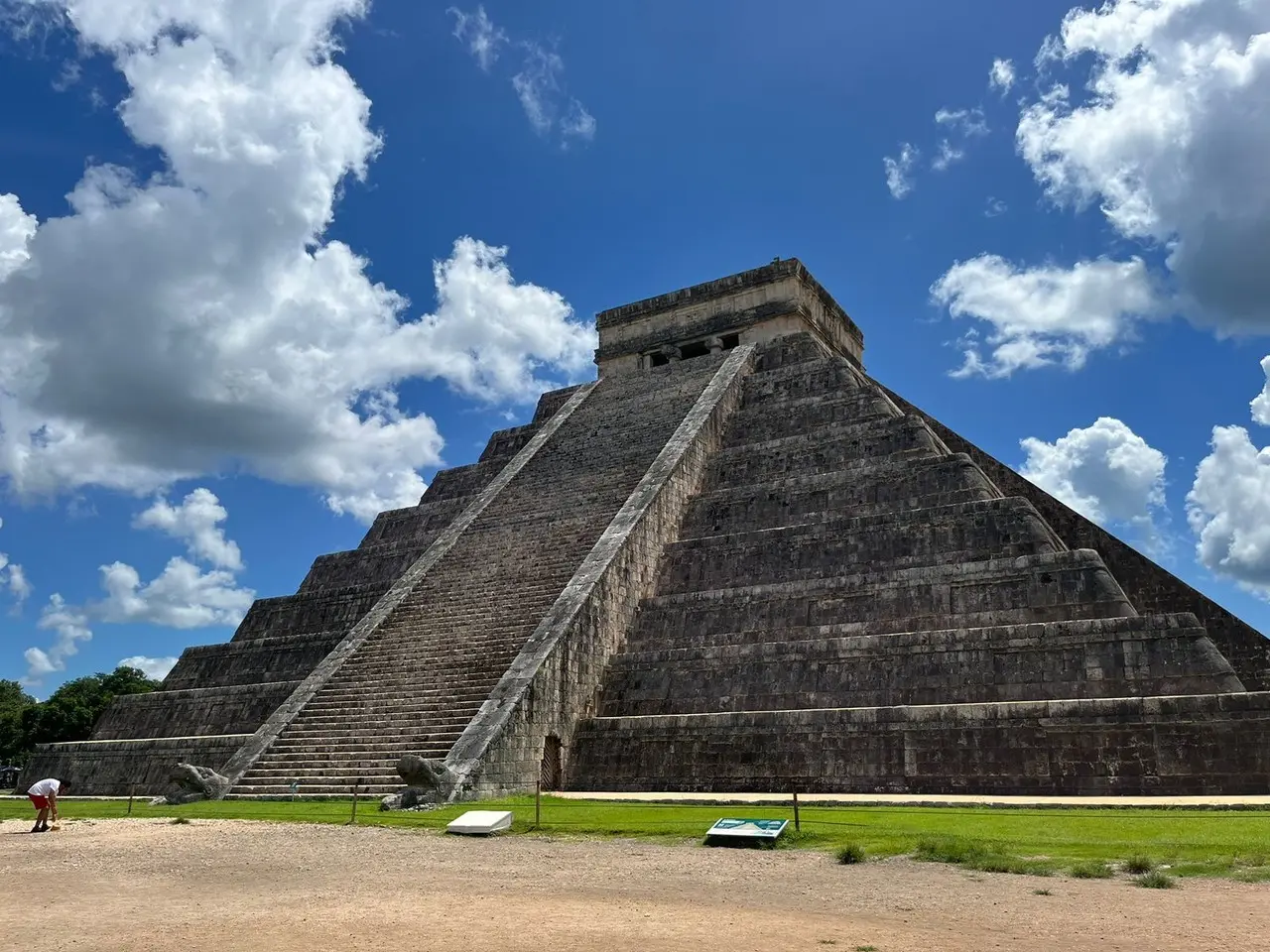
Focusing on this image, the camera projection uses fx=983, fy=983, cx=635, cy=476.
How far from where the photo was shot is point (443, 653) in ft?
48.5

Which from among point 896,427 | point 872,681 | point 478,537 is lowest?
point 872,681

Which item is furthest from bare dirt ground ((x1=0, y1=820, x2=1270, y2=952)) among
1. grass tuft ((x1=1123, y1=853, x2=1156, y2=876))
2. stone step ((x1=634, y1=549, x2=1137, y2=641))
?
stone step ((x1=634, y1=549, x2=1137, y2=641))

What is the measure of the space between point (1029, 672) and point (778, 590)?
3.76 meters

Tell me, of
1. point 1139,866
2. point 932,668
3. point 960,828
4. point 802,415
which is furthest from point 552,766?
point 802,415

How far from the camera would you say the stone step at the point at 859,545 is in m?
13.0

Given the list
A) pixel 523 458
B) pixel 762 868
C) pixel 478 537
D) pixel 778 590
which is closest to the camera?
pixel 762 868

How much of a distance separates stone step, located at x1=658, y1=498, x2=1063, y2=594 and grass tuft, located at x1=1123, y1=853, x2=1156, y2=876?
711 cm

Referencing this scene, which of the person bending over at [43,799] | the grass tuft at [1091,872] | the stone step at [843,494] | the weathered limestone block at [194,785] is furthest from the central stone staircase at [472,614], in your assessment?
the grass tuft at [1091,872]

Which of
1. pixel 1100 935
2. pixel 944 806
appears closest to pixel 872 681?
pixel 944 806

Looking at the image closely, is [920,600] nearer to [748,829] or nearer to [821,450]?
[821,450]

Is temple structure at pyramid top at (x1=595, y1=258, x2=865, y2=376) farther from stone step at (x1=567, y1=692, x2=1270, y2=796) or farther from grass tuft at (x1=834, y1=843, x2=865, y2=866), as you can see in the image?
grass tuft at (x1=834, y1=843, x2=865, y2=866)

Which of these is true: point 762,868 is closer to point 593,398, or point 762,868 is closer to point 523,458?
point 523,458

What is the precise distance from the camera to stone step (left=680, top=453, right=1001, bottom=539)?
1446 centimetres

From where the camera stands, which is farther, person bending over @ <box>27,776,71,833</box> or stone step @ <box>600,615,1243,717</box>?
stone step @ <box>600,615,1243,717</box>
